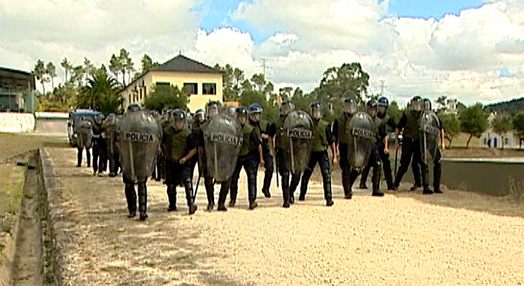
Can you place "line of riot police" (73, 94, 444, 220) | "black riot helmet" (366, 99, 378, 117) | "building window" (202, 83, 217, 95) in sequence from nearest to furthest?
"line of riot police" (73, 94, 444, 220) → "black riot helmet" (366, 99, 378, 117) → "building window" (202, 83, 217, 95)

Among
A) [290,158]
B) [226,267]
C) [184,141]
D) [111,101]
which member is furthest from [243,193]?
[111,101]

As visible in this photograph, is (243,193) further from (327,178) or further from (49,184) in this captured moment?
(49,184)

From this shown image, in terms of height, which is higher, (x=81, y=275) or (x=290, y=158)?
(x=290, y=158)

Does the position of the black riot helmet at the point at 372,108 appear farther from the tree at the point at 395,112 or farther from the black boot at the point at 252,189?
the tree at the point at 395,112

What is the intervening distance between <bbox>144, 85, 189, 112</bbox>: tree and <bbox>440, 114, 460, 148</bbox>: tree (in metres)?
25.9

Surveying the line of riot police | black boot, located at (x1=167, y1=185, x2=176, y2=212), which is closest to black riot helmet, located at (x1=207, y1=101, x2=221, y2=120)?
the line of riot police

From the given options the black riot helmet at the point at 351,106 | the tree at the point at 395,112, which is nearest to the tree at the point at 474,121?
the tree at the point at 395,112

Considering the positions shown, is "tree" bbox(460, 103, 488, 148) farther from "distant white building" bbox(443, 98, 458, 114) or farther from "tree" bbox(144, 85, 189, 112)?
"tree" bbox(144, 85, 189, 112)

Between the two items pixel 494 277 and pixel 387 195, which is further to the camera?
pixel 387 195

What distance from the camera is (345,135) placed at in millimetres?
12523

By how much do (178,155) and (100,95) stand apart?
65131 millimetres

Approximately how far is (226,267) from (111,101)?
223ft

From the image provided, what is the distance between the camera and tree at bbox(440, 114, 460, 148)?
60.8m

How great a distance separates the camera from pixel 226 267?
6.87 m
